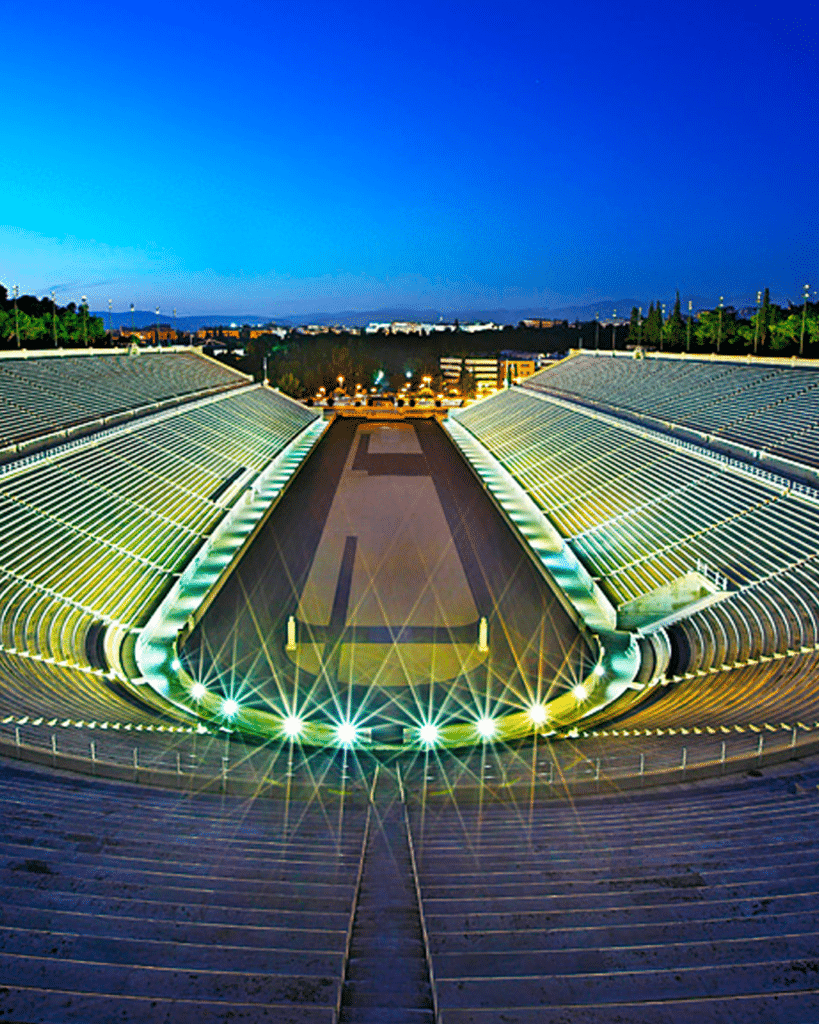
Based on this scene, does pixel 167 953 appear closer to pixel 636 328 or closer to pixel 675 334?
pixel 675 334

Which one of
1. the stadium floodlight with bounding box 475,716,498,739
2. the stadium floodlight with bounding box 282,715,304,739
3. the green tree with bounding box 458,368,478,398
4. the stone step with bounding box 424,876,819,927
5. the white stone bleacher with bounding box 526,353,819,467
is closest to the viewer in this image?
the stone step with bounding box 424,876,819,927

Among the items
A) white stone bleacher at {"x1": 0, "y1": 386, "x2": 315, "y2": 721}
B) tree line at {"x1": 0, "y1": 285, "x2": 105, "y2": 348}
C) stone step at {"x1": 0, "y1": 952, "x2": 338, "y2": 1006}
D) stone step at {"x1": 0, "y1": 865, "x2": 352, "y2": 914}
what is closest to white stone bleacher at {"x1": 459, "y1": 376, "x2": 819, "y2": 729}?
stone step at {"x1": 0, "y1": 865, "x2": 352, "y2": 914}

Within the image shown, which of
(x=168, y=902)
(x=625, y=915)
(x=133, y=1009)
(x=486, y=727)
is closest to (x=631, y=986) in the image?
(x=625, y=915)

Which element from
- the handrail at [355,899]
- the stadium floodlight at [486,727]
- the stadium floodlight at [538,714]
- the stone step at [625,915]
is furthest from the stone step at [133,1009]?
the stadium floodlight at [538,714]

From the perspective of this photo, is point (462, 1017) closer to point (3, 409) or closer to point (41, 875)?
point (41, 875)

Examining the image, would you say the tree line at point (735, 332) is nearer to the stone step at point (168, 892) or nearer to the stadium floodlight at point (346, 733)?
the stadium floodlight at point (346, 733)

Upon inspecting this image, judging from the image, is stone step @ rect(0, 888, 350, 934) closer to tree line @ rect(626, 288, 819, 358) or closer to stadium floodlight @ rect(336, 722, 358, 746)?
stadium floodlight @ rect(336, 722, 358, 746)
